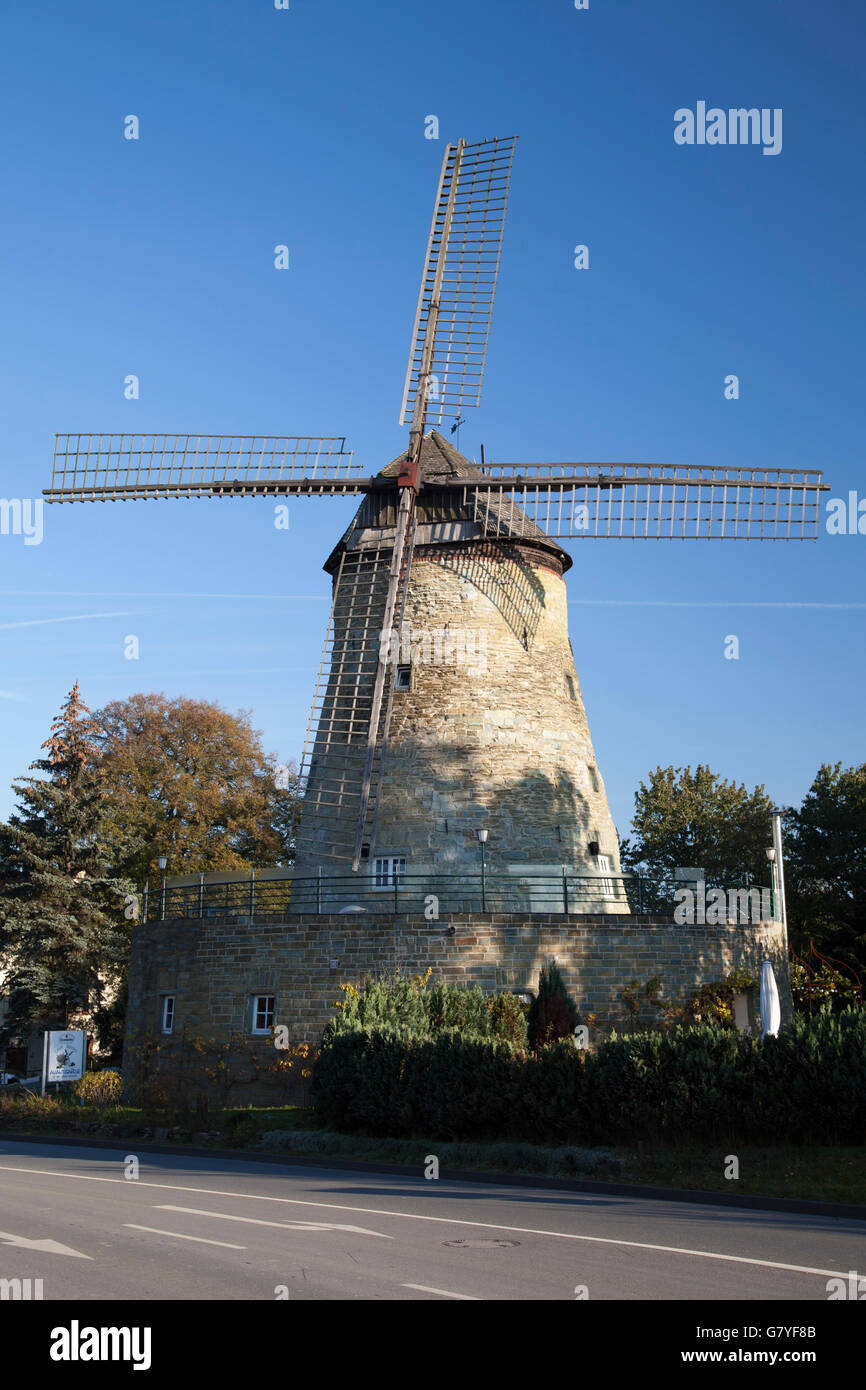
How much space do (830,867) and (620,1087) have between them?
29.1 metres

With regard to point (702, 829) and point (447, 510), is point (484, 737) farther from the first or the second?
point (702, 829)

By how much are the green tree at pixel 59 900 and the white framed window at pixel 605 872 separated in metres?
18.7

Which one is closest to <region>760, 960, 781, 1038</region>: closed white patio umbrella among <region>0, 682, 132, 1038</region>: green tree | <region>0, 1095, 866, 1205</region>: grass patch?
<region>0, 1095, 866, 1205</region>: grass patch

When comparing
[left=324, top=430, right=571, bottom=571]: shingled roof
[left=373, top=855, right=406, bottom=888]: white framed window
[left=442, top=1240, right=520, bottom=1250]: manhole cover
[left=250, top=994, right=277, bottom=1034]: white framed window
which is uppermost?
[left=324, top=430, right=571, bottom=571]: shingled roof

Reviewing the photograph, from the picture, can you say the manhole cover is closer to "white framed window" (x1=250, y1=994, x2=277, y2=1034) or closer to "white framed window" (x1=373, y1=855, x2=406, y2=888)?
"white framed window" (x1=250, y1=994, x2=277, y2=1034)

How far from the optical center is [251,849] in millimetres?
47000

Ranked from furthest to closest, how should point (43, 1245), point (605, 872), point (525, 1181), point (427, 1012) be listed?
1. point (605, 872)
2. point (427, 1012)
3. point (525, 1181)
4. point (43, 1245)

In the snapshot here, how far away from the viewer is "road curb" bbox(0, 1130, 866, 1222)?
12.7 meters

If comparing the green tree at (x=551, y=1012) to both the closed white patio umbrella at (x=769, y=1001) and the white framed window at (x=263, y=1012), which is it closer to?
the closed white patio umbrella at (x=769, y=1001)

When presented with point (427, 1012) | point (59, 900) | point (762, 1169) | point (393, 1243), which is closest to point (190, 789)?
point (59, 900)

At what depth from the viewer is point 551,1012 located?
2162 cm

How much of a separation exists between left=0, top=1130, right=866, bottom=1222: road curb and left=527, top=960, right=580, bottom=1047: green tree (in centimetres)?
499
